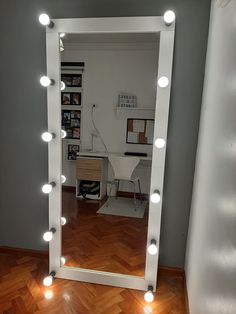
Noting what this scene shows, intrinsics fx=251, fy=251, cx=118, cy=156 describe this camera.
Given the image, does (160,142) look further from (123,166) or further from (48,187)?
(48,187)

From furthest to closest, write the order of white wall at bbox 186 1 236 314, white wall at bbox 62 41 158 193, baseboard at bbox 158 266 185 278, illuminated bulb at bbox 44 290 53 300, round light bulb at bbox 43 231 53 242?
baseboard at bbox 158 266 185 278, round light bulb at bbox 43 231 53 242, illuminated bulb at bbox 44 290 53 300, white wall at bbox 62 41 158 193, white wall at bbox 186 1 236 314

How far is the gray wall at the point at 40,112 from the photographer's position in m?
1.59

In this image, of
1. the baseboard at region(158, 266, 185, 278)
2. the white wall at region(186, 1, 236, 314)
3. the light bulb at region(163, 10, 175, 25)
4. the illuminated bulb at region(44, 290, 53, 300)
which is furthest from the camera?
the baseboard at region(158, 266, 185, 278)

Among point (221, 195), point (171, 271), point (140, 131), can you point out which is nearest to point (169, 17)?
point (140, 131)

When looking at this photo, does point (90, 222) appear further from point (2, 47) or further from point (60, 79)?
point (2, 47)

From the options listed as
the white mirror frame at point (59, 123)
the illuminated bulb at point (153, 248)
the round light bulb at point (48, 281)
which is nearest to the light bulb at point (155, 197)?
the white mirror frame at point (59, 123)

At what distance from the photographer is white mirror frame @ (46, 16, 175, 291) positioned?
1.47 metres

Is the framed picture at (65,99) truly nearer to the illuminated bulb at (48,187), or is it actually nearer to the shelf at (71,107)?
the shelf at (71,107)

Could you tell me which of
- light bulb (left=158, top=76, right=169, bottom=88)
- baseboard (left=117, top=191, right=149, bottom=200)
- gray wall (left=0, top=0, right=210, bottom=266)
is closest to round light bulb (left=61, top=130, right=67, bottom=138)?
gray wall (left=0, top=0, right=210, bottom=266)

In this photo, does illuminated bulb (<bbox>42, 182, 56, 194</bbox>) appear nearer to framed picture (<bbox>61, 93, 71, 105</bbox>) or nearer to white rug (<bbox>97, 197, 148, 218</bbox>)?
white rug (<bbox>97, 197, 148, 218</bbox>)

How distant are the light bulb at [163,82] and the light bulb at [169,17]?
302mm

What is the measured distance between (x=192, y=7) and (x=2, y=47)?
1320mm

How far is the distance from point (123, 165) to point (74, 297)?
932 mm

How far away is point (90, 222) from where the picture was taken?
6.16 ft
